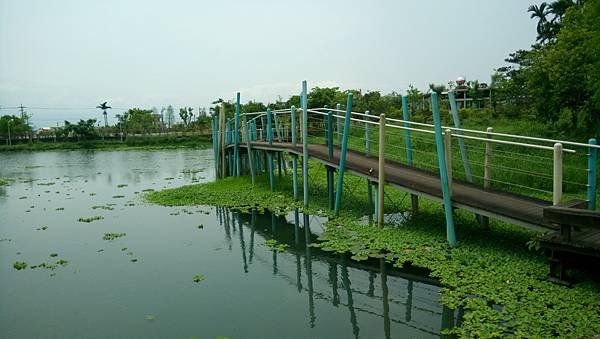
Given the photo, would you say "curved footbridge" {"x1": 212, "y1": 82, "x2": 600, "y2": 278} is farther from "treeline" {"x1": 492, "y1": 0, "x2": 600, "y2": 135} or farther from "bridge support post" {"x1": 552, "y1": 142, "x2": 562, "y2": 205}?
"treeline" {"x1": 492, "y1": 0, "x2": 600, "y2": 135}

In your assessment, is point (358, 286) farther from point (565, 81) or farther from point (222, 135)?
point (565, 81)

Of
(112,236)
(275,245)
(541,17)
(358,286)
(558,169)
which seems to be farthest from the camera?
(541,17)

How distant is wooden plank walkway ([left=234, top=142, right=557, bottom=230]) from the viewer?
6.46 m

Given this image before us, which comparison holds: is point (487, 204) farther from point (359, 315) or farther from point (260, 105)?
point (260, 105)

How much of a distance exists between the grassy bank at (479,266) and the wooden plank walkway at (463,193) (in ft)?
1.35

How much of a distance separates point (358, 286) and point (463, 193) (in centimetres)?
247

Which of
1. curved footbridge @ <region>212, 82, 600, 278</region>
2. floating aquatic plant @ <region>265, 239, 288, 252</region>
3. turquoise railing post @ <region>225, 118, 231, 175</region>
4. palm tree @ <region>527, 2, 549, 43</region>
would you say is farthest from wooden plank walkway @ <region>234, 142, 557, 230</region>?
palm tree @ <region>527, 2, 549, 43</region>

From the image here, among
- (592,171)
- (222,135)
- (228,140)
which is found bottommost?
(592,171)

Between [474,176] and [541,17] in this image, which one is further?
[541,17]

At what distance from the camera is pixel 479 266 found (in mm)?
6582

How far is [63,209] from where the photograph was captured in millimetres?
14016

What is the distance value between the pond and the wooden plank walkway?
1.40m

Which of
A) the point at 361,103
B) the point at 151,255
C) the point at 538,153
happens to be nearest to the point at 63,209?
the point at 151,255

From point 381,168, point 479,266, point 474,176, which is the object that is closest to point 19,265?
point 381,168
